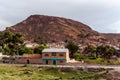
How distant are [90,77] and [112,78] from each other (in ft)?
15.0

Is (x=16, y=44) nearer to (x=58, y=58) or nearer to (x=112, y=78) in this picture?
(x=58, y=58)

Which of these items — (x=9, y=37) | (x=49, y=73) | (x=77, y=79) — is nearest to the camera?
(x=77, y=79)

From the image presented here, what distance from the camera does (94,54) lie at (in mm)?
120125

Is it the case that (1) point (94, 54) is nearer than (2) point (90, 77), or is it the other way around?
(2) point (90, 77)

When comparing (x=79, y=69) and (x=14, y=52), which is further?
(x=14, y=52)

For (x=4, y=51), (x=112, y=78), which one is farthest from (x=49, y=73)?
(x=4, y=51)

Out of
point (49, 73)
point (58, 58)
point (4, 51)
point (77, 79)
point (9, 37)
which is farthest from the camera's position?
point (4, 51)

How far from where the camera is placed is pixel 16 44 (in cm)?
9606

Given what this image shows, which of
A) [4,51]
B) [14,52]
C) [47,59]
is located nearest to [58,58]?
[47,59]

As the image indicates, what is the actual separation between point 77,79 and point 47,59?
28145 millimetres

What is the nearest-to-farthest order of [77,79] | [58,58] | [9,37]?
[77,79] < [58,58] < [9,37]

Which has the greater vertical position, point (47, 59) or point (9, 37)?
point (9, 37)

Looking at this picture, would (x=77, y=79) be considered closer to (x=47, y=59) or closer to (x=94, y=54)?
(x=47, y=59)

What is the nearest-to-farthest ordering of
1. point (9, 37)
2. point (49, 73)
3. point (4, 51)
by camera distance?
point (49, 73) → point (9, 37) → point (4, 51)
